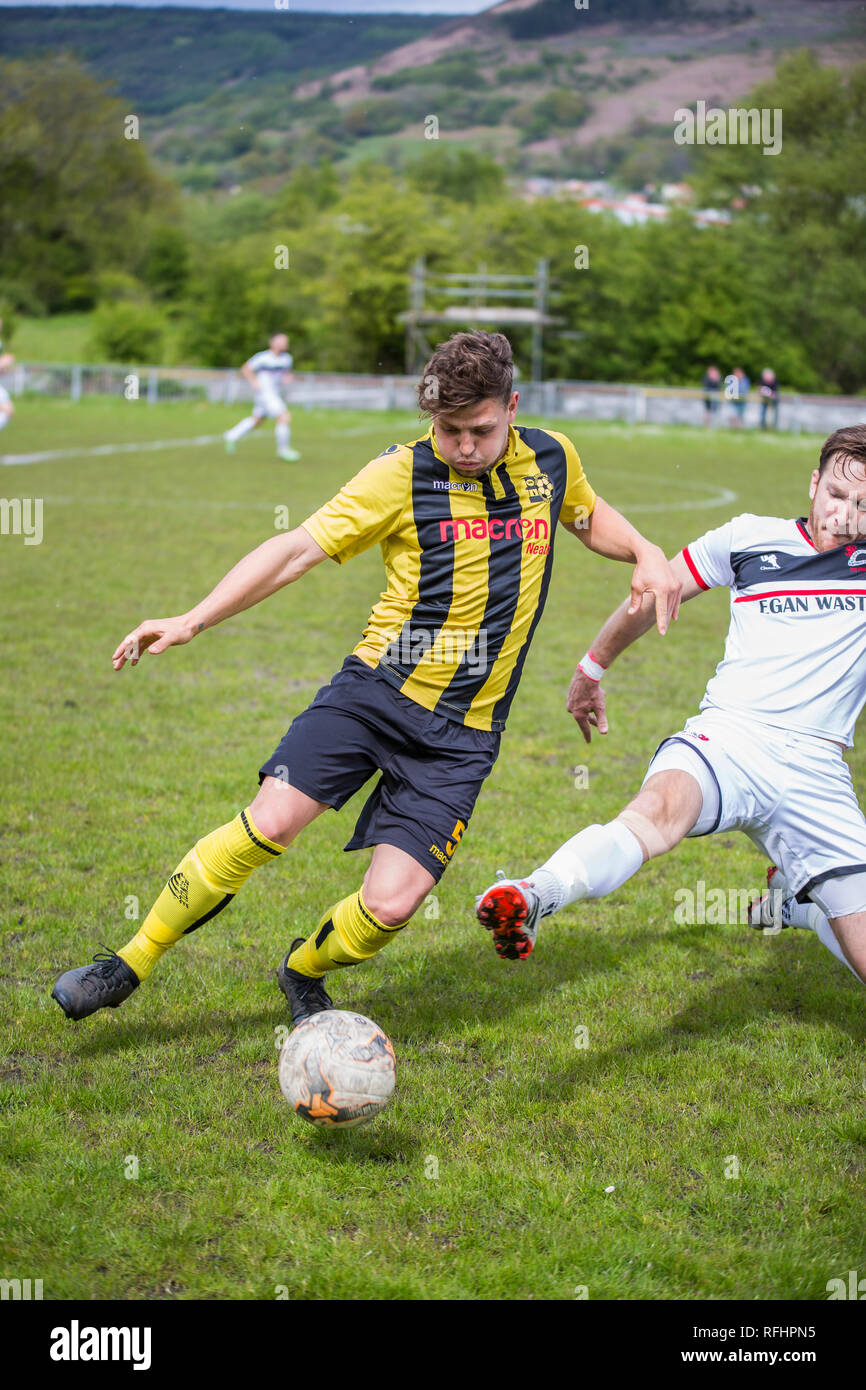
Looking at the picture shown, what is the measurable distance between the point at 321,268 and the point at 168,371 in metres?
32.4

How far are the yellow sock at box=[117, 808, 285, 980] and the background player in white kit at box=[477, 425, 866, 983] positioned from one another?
1.08 m

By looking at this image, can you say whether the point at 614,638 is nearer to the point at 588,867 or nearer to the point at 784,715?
the point at 784,715

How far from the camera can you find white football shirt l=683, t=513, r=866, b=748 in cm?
391

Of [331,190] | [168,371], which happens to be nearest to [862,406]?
[168,371]

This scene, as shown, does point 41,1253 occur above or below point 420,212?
below

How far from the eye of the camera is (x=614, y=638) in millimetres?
4273

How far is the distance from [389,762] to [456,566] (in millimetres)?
700

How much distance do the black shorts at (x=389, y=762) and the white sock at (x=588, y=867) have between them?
67cm

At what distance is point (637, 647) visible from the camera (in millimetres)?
10594

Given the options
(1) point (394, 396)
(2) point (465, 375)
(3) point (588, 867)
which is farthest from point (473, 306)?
(3) point (588, 867)

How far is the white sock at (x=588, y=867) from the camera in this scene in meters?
3.22

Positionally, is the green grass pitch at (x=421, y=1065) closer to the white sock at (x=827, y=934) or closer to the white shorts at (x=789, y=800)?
the white sock at (x=827, y=934)

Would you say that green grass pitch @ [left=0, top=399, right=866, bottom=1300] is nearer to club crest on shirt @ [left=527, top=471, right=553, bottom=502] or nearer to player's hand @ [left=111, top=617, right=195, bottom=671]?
player's hand @ [left=111, top=617, right=195, bottom=671]
